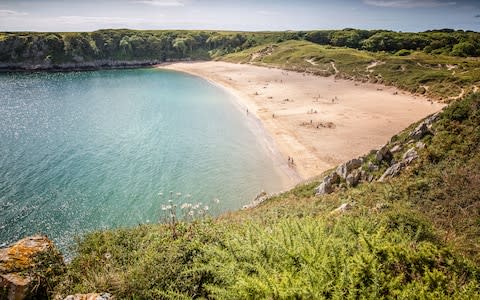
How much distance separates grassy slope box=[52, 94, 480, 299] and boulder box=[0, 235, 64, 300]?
0.70m

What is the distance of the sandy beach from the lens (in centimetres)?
4241

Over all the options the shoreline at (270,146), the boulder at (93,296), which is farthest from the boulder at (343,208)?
the shoreline at (270,146)

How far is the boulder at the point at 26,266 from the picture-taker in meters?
9.83

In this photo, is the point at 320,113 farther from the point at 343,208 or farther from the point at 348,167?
the point at 343,208

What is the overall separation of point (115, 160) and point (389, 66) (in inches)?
3434

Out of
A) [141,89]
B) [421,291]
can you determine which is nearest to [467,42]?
[141,89]

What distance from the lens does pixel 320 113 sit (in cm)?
6072

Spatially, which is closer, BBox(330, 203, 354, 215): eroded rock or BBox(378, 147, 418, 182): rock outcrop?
BBox(330, 203, 354, 215): eroded rock

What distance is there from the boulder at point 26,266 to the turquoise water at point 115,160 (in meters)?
14.6

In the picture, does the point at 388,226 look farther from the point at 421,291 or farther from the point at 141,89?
the point at 141,89

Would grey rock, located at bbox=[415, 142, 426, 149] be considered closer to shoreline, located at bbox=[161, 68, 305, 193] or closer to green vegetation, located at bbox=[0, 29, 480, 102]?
shoreline, located at bbox=[161, 68, 305, 193]

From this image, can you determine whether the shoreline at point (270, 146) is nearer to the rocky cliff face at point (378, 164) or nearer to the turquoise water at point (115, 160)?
the turquoise water at point (115, 160)

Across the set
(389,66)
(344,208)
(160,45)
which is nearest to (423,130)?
(344,208)

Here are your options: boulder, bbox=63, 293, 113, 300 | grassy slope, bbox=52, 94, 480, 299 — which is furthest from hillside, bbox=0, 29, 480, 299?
boulder, bbox=63, 293, 113, 300
